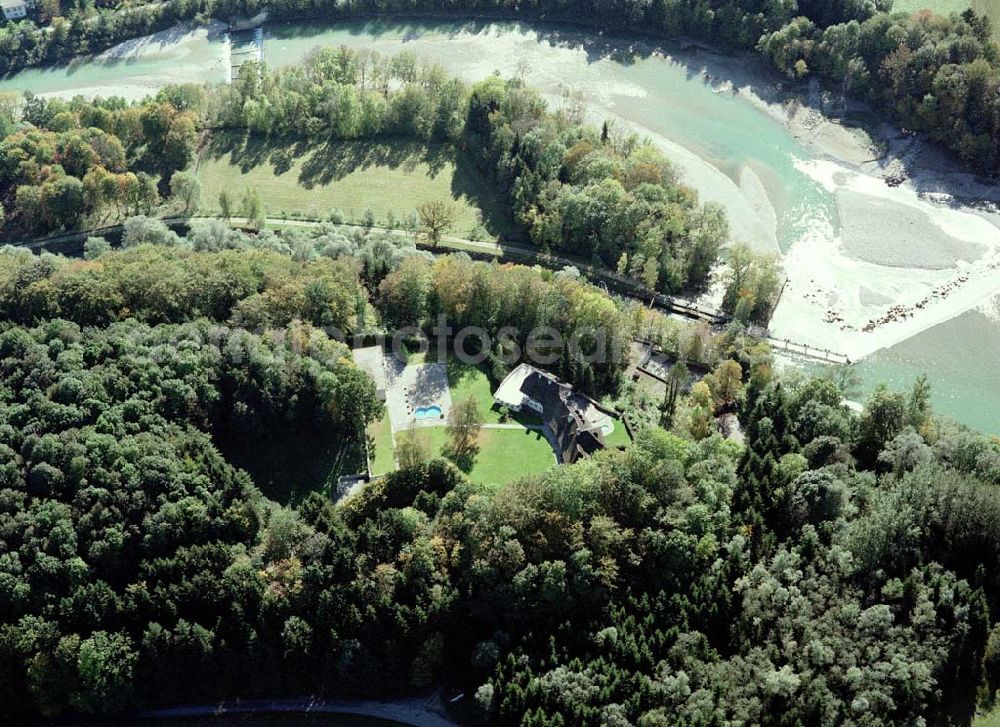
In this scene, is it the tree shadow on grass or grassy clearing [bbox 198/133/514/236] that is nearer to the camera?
the tree shadow on grass

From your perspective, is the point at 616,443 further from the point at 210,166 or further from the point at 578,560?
the point at 210,166

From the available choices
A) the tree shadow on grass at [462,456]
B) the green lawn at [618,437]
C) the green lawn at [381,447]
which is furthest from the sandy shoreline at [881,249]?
the green lawn at [381,447]

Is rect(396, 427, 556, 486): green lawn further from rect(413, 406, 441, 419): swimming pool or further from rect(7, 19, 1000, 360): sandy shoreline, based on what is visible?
rect(7, 19, 1000, 360): sandy shoreline

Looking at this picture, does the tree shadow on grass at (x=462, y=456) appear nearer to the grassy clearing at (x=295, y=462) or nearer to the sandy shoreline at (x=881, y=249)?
the grassy clearing at (x=295, y=462)

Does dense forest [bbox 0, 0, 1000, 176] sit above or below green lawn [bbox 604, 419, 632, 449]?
above

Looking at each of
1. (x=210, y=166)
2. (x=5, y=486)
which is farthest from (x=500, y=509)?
(x=210, y=166)

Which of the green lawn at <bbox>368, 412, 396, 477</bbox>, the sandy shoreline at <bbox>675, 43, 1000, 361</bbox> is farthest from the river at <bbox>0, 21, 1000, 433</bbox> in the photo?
the green lawn at <bbox>368, 412, 396, 477</bbox>
